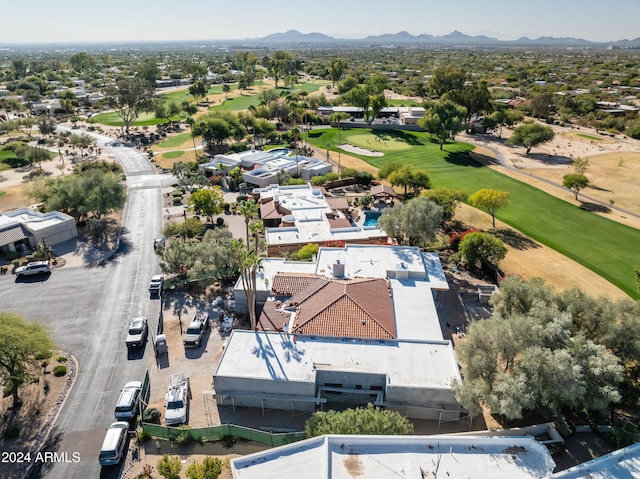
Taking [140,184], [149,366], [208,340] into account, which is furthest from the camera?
[140,184]

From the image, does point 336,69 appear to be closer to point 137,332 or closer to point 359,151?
point 359,151

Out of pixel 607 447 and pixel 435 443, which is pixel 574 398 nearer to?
pixel 607 447

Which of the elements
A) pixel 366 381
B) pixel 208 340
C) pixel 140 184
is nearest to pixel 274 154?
pixel 140 184

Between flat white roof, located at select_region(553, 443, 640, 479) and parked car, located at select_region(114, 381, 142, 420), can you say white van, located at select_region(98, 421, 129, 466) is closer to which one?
parked car, located at select_region(114, 381, 142, 420)

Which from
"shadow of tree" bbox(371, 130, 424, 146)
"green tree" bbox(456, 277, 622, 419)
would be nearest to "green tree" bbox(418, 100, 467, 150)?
"shadow of tree" bbox(371, 130, 424, 146)

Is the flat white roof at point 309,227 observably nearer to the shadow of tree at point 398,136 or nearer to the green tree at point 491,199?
the green tree at point 491,199

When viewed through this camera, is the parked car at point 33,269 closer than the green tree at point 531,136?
Yes

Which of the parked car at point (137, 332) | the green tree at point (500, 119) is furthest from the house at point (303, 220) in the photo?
the green tree at point (500, 119)
